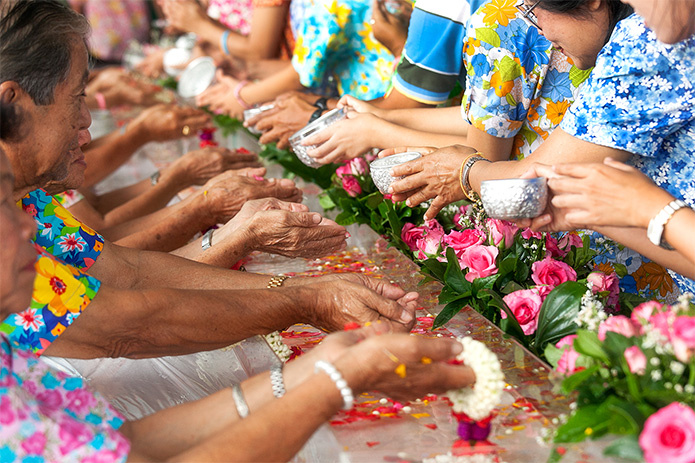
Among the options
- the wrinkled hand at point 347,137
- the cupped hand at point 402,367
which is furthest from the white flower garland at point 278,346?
the wrinkled hand at point 347,137

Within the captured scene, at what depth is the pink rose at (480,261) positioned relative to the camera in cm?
147

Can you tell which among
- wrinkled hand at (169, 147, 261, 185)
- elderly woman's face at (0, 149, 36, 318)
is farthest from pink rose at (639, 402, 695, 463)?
wrinkled hand at (169, 147, 261, 185)

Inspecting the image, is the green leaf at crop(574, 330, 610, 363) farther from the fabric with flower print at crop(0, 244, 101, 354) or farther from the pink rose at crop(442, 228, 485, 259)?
the fabric with flower print at crop(0, 244, 101, 354)

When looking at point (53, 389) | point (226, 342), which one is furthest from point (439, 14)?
point (53, 389)

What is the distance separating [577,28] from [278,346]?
87 cm

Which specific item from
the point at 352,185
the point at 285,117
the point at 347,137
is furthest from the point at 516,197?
the point at 285,117

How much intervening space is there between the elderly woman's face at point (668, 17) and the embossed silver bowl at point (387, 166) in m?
0.62

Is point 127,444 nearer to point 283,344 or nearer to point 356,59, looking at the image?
point 283,344

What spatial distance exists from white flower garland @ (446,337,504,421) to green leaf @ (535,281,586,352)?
0.29m

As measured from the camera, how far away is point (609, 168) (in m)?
1.08

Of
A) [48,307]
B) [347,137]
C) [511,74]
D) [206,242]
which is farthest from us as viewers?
[347,137]

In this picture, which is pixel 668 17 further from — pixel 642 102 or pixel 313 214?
pixel 313 214

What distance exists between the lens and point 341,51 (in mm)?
2650

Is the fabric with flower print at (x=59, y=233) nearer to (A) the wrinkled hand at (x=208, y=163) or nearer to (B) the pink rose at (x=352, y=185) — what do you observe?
(B) the pink rose at (x=352, y=185)
